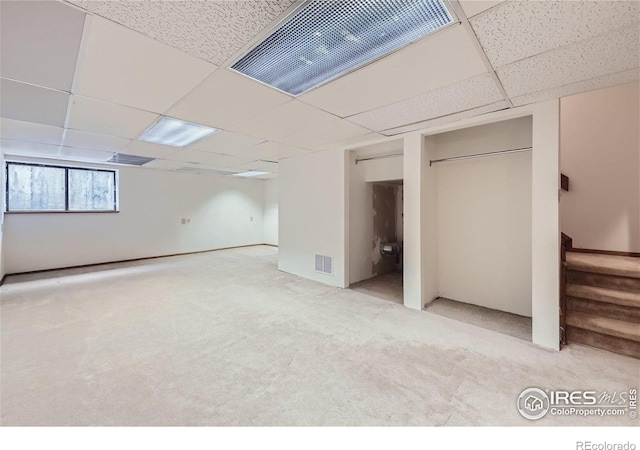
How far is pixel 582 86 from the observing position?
2057 millimetres

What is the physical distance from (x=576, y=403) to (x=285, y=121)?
11.1 feet

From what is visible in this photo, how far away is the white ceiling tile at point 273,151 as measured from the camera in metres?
4.03

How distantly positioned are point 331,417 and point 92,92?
3.14m

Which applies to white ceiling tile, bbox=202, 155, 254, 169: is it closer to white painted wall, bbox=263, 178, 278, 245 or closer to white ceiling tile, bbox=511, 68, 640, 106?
white painted wall, bbox=263, 178, 278, 245

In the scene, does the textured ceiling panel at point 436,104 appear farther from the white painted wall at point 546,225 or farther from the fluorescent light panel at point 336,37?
the fluorescent light panel at point 336,37

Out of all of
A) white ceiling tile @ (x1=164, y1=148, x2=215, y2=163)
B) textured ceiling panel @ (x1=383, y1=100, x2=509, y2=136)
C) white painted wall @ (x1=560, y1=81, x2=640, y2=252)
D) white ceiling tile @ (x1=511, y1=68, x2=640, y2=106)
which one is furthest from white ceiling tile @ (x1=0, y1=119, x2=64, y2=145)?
white painted wall @ (x1=560, y1=81, x2=640, y2=252)

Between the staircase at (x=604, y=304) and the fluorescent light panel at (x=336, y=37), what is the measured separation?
260cm

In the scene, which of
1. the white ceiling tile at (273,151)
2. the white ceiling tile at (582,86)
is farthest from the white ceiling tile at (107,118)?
the white ceiling tile at (582,86)

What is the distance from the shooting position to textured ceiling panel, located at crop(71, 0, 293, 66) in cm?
128

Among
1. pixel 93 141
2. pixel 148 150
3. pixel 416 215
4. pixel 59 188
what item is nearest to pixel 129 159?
pixel 148 150
